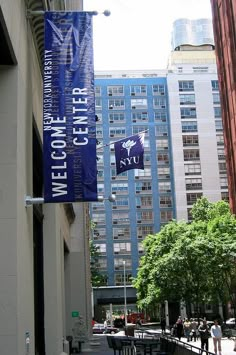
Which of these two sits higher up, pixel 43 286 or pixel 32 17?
pixel 32 17

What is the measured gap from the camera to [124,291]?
81688 millimetres

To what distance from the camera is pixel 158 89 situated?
3863 inches

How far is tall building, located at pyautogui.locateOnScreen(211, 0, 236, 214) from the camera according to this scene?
5866cm

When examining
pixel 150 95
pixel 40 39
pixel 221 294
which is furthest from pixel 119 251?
pixel 40 39

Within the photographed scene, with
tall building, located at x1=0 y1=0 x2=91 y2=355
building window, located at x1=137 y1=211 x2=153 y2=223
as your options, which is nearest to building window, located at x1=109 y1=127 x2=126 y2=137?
building window, located at x1=137 y1=211 x2=153 y2=223

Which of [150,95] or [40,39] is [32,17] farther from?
[150,95]

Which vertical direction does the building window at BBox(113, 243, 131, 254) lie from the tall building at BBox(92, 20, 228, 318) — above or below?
below

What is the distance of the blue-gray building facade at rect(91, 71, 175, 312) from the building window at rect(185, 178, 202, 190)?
3.16 metres

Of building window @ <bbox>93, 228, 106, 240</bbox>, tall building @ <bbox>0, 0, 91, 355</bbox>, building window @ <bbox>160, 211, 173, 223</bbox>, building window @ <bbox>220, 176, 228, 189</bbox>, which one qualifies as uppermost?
building window @ <bbox>220, 176, 228, 189</bbox>

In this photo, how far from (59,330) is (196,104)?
83671 mm

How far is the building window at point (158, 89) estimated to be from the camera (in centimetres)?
9775

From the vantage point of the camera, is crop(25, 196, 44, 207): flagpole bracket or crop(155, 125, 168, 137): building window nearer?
crop(25, 196, 44, 207): flagpole bracket

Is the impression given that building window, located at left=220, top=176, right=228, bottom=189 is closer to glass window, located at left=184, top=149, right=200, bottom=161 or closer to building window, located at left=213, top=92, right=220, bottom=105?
glass window, located at left=184, top=149, right=200, bottom=161

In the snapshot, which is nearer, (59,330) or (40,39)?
(40,39)
